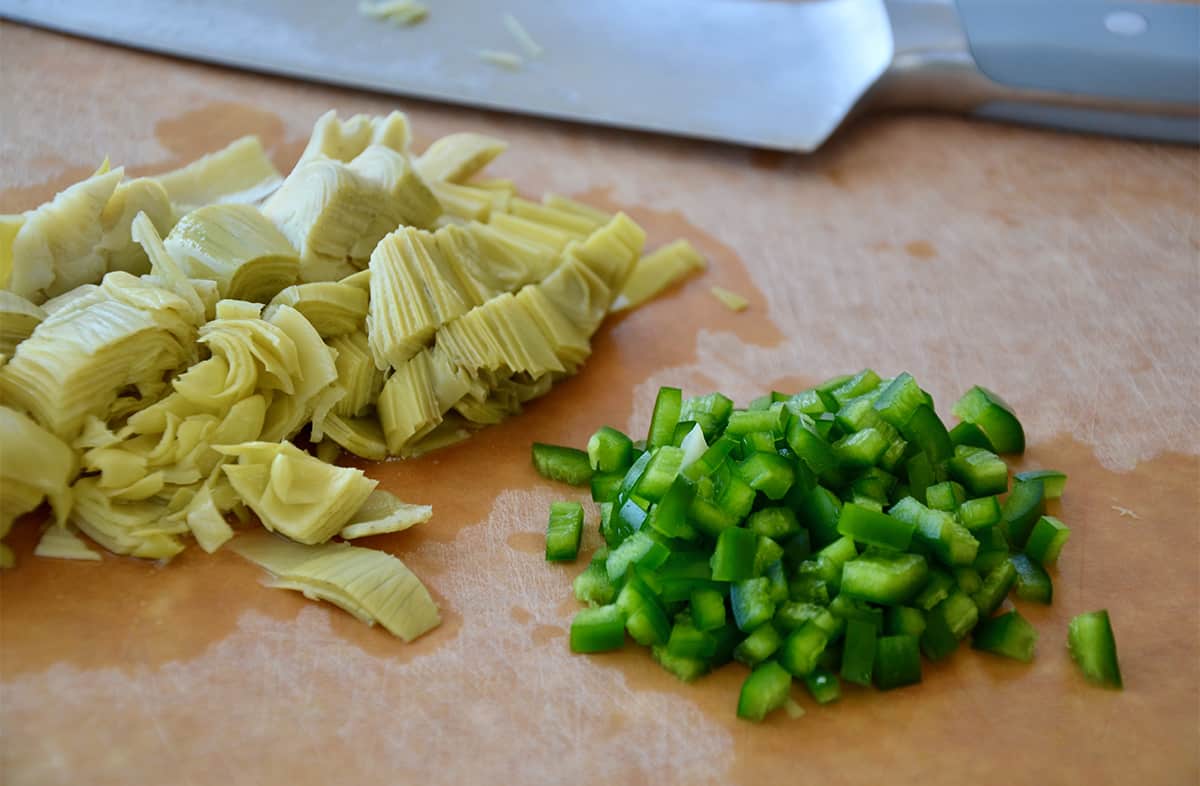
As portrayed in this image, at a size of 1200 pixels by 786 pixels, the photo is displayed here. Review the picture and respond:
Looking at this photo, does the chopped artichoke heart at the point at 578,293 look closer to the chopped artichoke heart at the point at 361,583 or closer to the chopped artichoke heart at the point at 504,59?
the chopped artichoke heart at the point at 361,583

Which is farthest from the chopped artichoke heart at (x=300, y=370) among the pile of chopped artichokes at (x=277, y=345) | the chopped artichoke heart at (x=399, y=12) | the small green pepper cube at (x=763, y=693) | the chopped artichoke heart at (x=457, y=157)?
the chopped artichoke heart at (x=399, y=12)

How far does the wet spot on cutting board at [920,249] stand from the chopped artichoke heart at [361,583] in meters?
1.76

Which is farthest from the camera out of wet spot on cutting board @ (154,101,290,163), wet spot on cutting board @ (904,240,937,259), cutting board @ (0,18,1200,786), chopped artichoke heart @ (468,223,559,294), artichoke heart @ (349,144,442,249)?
wet spot on cutting board @ (154,101,290,163)

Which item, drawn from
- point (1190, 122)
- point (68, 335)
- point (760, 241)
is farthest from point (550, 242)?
point (1190, 122)

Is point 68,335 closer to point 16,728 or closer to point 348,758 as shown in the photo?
point 16,728

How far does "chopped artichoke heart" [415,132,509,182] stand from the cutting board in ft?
1.02

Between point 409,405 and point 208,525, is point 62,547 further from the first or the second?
point 409,405

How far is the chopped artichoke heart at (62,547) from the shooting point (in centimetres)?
221

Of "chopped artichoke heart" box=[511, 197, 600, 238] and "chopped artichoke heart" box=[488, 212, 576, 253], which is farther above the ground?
"chopped artichoke heart" box=[488, 212, 576, 253]

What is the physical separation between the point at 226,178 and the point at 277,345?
3.03 feet

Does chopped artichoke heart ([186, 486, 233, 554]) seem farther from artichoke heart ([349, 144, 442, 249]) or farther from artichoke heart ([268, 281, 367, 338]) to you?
artichoke heart ([349, 144, 442, 249])

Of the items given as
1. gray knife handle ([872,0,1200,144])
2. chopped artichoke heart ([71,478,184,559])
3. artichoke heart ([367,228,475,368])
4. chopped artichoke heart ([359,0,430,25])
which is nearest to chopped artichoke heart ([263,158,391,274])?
artichoke heart ([367,228,475,368])

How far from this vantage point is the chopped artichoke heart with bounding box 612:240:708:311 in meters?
3.13

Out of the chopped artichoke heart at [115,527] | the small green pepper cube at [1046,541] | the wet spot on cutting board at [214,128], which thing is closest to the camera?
the chopped artichoke heart at [115,527]
